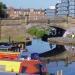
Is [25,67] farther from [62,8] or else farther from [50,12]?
[62,8]

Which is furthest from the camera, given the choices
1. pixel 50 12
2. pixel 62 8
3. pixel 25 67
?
pixel 62 8

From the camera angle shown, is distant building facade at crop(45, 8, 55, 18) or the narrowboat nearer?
the narrowboat

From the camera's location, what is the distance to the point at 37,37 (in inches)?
1885

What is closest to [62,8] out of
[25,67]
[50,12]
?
[50,12]

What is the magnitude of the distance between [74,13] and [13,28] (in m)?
52.9

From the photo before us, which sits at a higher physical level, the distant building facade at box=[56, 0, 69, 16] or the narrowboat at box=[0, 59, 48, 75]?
the narrowboat at box=[0, 59, 48, 75]

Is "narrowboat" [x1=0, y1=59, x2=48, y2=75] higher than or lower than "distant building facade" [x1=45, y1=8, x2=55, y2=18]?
higher

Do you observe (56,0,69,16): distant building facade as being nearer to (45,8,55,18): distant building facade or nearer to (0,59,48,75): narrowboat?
(45,8,55,18): distant building facade

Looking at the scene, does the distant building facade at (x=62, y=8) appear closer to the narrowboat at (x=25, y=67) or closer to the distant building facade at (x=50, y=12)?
the distant building facade at (x=50, y=12)

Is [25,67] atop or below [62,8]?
atop

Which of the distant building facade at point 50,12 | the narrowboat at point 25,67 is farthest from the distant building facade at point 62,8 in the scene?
the narrowboat at point 25,67

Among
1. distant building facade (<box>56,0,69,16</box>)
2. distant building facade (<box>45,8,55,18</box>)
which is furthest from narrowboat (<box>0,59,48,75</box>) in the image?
distant building facade (<box>45,8,55,18</box>)

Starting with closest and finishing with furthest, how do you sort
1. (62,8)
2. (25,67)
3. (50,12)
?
1. (25,67)
2. (50,12)
3. (62,8)

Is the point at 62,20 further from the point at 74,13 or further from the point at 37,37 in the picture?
the point at 74,13
